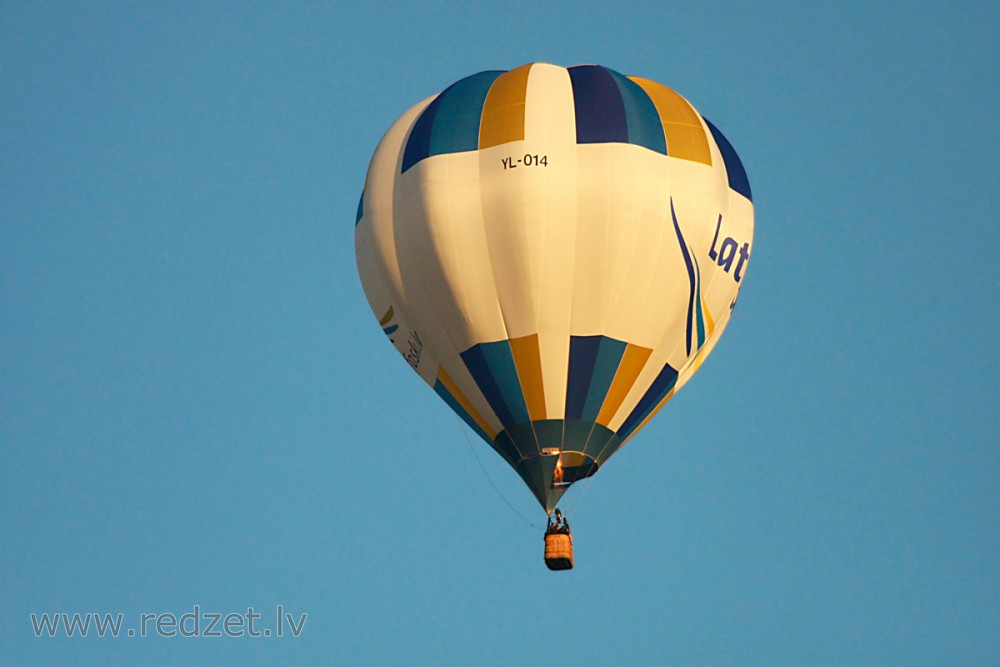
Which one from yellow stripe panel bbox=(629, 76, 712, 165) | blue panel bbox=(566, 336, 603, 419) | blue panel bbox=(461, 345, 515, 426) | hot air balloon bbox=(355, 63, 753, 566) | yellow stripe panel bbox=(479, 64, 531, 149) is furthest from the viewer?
yellow stripe panel bbox=(629, 76, 712, 165)

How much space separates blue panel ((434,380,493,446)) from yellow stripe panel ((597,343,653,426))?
5.56 ft

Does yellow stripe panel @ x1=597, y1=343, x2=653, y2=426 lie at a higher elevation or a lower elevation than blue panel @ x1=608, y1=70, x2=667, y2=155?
lower

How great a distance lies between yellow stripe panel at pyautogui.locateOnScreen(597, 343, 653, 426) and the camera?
28.0 m

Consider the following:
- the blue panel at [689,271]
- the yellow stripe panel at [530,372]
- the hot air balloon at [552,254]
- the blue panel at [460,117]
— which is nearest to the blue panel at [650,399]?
the hot air balloon at [552,254]

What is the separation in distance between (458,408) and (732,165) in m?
5.28

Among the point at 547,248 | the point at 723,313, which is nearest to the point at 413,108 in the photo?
the point at 547,248

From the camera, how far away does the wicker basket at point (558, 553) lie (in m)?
27.2

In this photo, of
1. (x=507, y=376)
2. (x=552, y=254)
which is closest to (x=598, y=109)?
(x=552, y=254)

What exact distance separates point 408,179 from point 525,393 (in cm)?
340

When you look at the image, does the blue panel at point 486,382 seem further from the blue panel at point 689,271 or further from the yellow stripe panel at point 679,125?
the yellow stripe panel at point 679,125

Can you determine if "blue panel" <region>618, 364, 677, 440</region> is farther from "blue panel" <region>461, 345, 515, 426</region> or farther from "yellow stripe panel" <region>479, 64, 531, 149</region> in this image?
"yellow stripe panel" <region>479, 64, 531, 149</region>

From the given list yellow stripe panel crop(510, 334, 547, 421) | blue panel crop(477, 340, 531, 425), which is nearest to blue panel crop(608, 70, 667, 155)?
yellow stripe panel crop(510, 334, 547, 421)

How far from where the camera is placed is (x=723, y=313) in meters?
29.5

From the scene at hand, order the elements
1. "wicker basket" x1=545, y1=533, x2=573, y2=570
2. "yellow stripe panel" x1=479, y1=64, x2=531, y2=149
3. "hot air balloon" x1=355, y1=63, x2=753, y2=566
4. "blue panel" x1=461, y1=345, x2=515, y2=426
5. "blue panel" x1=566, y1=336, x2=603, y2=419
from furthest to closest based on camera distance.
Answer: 1. "blue panel" x1=461, y1=345, x2=515, y2=426
2. "yellow stripe panel" x1=479, y1=64, x2=531, y2=149
3. "blue panel" x1=566, y1=336, x2=603, y2=419
4. "hot air balloon" x1=355, y1=63, x2=753, y2=566
5. "wicker basket" x1=545, y1=533, x2=573, y2=570
